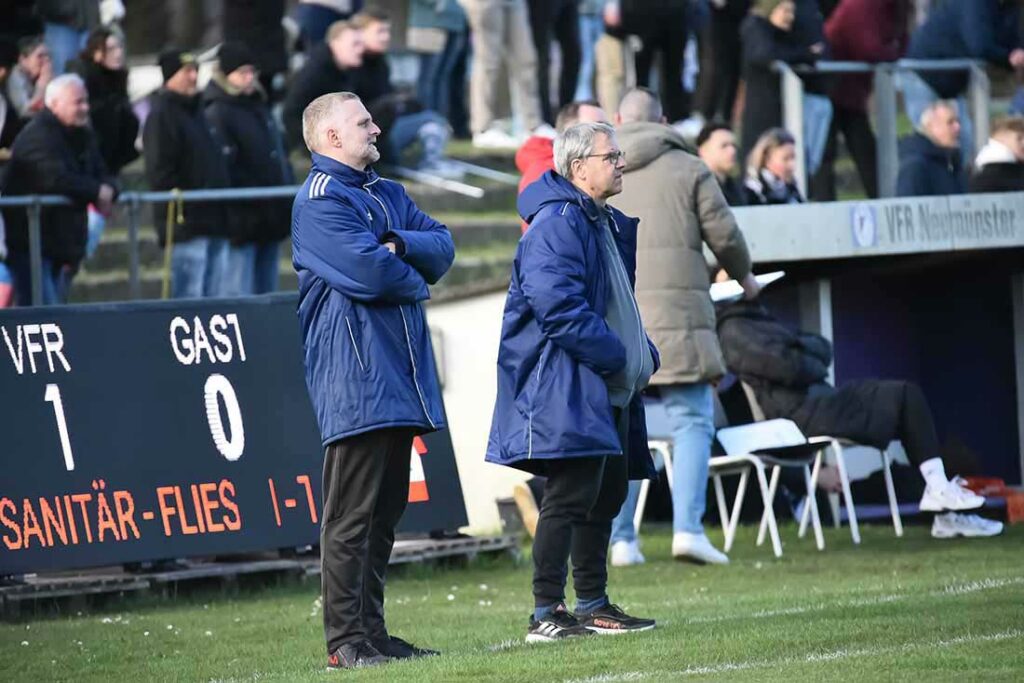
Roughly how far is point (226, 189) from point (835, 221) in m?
3.80

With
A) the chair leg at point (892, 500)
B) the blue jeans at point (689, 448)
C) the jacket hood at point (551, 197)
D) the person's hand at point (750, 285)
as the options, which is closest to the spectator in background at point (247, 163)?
the blue jeans at point (689, 448)

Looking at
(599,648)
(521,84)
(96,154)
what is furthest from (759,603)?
(521,84)

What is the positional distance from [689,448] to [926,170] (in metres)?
4.49

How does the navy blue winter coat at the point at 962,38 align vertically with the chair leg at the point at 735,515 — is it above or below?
above

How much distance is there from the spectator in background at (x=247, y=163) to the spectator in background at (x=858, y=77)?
14.4 feet

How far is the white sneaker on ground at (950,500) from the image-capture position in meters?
12.3

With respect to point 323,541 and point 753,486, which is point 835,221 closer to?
point 753,486

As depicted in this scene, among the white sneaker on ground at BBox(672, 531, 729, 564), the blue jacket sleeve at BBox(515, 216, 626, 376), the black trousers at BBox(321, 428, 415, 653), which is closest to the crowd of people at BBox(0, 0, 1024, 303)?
the white sneaker on ground at BBox(672, 531, 729, 564)

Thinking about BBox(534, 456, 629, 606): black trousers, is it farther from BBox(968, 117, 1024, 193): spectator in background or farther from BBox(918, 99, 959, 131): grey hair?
BBox(918, 99, 959, 131): grey hair

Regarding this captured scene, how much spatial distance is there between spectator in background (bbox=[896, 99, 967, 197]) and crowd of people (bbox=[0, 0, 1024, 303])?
15 millimetres

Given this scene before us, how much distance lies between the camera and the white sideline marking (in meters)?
7.22

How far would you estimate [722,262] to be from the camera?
11.3 m

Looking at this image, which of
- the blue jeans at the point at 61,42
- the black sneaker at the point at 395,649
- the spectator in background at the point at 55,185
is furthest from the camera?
the blue jeans at the point at 61,42

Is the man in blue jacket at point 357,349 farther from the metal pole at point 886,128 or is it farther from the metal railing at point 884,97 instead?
the metal pole at point 886,128
